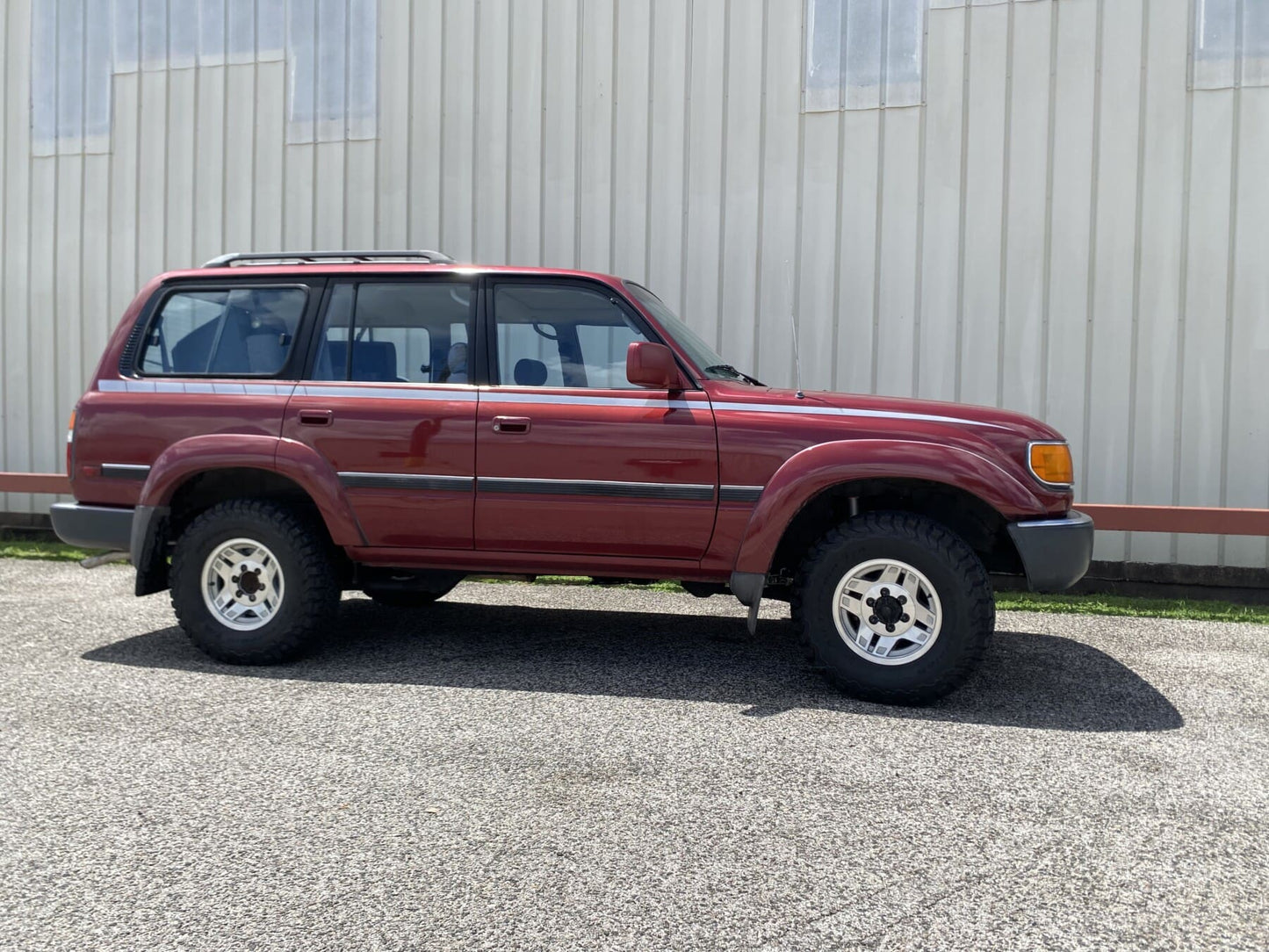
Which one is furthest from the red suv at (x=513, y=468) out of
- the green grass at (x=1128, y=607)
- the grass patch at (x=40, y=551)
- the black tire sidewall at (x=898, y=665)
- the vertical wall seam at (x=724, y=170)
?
the grass patch at (x=40, y=551)

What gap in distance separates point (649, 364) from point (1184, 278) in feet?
13.3

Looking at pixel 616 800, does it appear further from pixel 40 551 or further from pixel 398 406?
pixel 40 551

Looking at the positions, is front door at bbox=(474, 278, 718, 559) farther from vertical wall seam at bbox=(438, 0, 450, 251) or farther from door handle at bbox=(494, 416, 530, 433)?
vertical wall seam at bbox=(438, 0, 450, 251)

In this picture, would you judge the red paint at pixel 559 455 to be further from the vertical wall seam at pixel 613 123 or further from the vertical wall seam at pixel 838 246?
the vertical wall seam at pixel 613 123

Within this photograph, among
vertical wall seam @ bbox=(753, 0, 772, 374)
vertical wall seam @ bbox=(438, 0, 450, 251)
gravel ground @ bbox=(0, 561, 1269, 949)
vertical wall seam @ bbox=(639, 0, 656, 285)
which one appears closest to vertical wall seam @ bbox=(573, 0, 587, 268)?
vertical wall seam @ bbox=(639, 0, 656, 285)

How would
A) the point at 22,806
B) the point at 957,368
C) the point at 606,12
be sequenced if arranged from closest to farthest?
the point at 22,806, the point at 957,368, the point at 606,12

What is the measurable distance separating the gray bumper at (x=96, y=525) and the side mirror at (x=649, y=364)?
255cm

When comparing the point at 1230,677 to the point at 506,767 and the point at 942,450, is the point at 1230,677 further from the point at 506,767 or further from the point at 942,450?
the point at 506,767

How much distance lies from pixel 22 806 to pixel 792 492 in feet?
9.67

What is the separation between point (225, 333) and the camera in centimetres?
512

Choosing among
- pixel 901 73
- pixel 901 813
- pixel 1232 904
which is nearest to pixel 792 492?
pixel 901 813

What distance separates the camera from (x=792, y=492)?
4.41 metres

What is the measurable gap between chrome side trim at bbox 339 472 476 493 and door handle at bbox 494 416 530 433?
26 centimetres

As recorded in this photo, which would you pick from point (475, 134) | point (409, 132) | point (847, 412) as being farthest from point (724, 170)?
point (847, 412)
